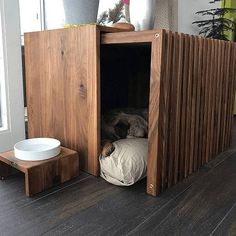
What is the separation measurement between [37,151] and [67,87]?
32 cm

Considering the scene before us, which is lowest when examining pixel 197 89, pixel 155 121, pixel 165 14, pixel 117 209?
pixel 117 209

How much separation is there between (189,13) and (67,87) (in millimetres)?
1484

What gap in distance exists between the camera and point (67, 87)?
4.09 ft

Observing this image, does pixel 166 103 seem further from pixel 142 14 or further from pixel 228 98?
pixel 228 98

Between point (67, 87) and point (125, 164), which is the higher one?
point (67, 87)

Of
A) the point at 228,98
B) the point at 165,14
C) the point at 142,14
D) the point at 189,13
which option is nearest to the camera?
the point at 142,14

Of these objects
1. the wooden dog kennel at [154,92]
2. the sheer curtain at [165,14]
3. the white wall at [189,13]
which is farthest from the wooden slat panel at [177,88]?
the white wall at [189,13]

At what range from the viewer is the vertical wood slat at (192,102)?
1.03 meters

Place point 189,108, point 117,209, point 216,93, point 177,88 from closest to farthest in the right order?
point 117,209
point 177,88
point 189,108
point 216,93

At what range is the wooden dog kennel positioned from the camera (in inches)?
39.8

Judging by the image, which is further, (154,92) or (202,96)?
(202,96)

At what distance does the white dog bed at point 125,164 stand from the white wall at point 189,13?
1341 mm

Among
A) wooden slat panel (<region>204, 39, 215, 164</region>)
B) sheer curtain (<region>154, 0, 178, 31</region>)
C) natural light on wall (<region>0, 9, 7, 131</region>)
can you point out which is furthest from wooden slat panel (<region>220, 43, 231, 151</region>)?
natural light on wall (<region>0, 9, 7, 131</region>)

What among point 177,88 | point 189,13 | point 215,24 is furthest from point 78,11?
point 215,24
